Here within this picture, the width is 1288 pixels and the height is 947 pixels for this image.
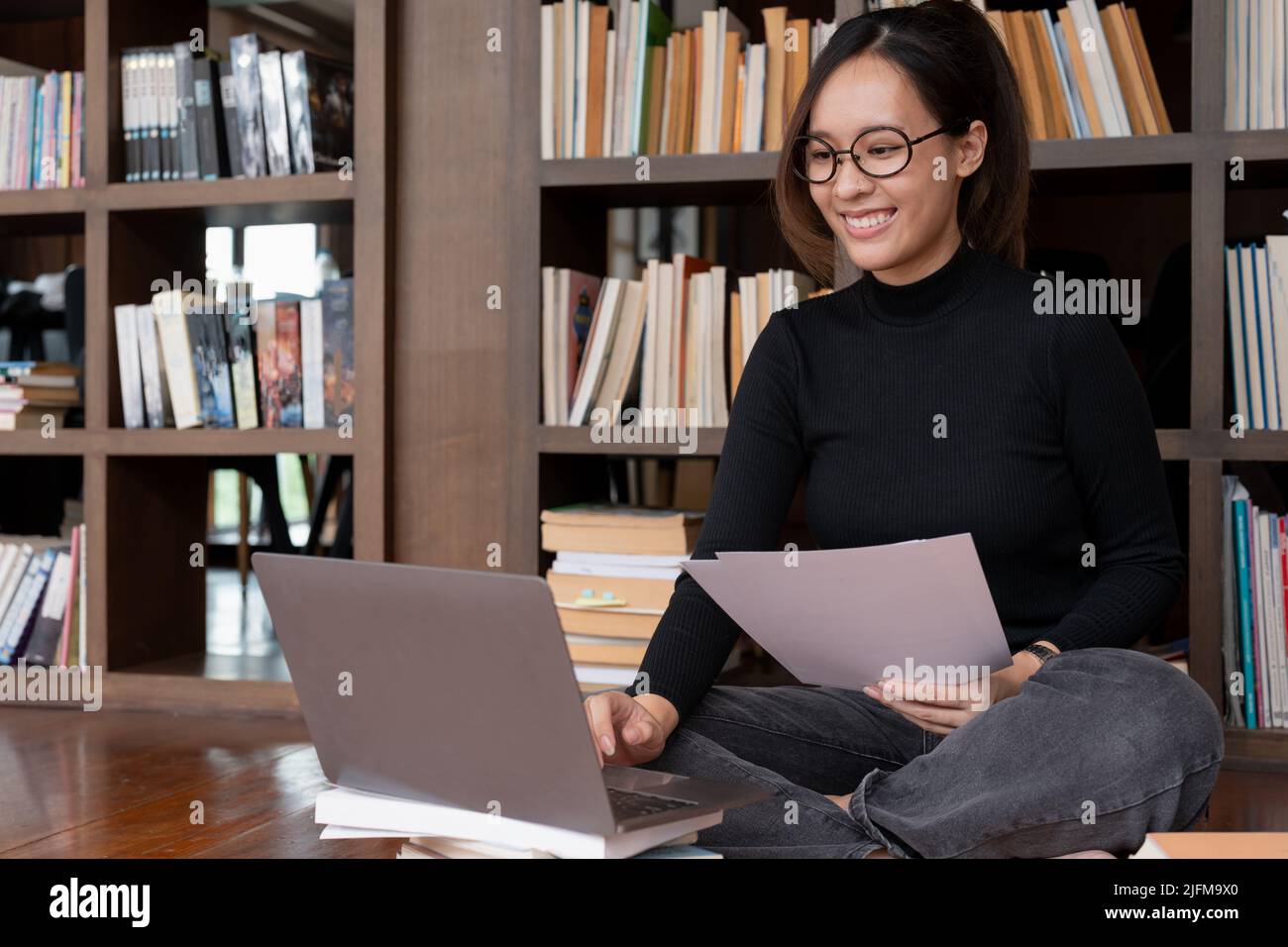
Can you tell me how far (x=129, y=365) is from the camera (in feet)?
8.18

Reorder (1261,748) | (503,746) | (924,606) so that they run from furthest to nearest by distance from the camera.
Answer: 1. (1261,748)
2. (924,606)
3. (503,746)

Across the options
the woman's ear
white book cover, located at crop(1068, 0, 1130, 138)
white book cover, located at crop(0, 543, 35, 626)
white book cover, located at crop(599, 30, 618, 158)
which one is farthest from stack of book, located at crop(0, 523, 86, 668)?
white book cover, located at crop(1068, 0, 1130, 138)

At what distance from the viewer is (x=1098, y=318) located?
138 centimetres

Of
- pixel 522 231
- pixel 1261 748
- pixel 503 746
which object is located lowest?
pixel 1261 748

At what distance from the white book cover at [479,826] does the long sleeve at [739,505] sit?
0.33m

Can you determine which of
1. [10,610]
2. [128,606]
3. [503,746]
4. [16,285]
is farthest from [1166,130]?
[16,285]

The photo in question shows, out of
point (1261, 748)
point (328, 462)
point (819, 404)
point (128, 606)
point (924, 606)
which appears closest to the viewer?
point (924, 606)

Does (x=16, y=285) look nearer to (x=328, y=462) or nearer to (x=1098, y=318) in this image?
(x=328, y=462)

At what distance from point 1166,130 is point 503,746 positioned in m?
1.64

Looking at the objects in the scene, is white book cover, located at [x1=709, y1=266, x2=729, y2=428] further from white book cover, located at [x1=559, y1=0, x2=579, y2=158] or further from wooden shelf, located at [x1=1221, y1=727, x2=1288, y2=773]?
wooden shelf, located at [x1=1221, y1=727, x2=1288, y2=773]

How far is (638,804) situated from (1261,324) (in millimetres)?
1472

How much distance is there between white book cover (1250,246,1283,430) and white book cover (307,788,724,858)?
1384mm

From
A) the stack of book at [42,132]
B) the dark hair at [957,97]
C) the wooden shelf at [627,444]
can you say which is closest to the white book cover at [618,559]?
the wooden shelf at [627,444]

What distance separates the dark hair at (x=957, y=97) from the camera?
54.9 inches
